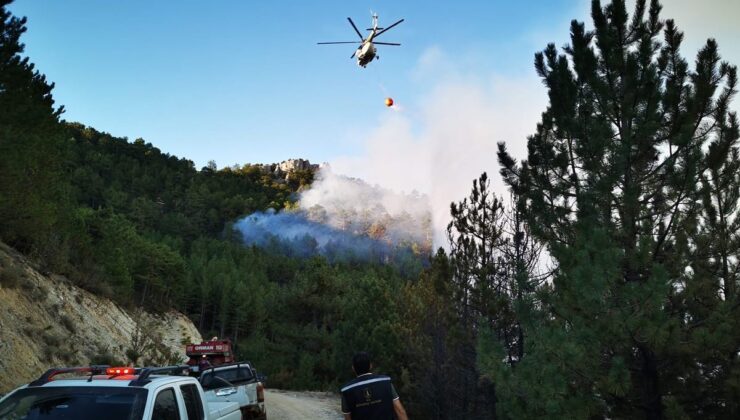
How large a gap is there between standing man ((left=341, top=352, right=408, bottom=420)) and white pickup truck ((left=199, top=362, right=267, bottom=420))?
7755mm

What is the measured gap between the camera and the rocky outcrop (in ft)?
55.8

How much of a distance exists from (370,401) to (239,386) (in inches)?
335

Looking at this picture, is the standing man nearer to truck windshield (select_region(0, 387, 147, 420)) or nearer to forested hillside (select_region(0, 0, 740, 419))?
truck windshield (select_region(0, 387, 147, 420))

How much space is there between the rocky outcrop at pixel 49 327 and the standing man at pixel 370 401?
1323cm

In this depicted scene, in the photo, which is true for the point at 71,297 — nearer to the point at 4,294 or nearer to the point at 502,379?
the point at 4,294

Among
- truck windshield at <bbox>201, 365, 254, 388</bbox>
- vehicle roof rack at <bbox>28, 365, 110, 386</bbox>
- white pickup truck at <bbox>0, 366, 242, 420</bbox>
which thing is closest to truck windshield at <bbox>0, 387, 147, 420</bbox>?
white pickup truck at <bbox>0, 366, 242, 420</bbox>

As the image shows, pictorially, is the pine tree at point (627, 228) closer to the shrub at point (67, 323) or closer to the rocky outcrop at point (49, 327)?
the rocky outcrop at point (49, 327)

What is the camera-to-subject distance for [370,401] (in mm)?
5094

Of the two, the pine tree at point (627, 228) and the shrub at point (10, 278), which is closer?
the pine tree at point (627, 228)

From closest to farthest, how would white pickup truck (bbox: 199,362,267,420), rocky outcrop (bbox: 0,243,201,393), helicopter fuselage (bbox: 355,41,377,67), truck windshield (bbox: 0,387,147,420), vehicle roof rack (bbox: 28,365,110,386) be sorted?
truck windshield (bbox: 0,387,147,420)
vehicle roof rack (bbox: 28,365,110,386)
white pickup truck (bbox: 199,362,267,420)
rocky outcrop (bbox: 0,243,201,393)
helicopter fuselage (bbox: 355,41,377,67)

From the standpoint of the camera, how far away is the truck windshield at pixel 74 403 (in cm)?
450

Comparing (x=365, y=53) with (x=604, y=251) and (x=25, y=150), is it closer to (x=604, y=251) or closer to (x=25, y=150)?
(x=25, y=150)

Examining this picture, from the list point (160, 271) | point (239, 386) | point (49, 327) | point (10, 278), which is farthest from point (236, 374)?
point (160, 271)

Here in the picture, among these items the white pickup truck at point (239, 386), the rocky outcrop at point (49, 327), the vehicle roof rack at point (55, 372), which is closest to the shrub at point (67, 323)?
the rocky outcrop at point (49, 327)
